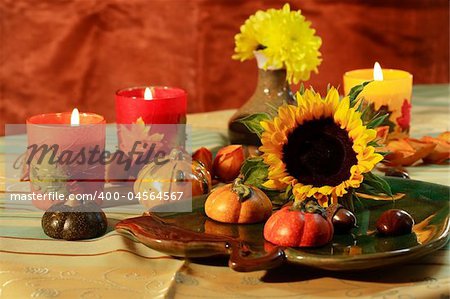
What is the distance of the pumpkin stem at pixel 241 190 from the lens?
778 millimetres

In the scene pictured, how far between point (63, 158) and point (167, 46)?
1437 mm

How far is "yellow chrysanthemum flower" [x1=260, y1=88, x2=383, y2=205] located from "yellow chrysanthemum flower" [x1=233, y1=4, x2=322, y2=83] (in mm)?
296

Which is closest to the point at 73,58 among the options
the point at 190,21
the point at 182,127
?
the point at 190,21

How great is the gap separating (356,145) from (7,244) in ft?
1.21

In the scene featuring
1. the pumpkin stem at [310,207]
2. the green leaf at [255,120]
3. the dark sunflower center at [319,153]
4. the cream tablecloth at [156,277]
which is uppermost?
the green leaf at [255,120]

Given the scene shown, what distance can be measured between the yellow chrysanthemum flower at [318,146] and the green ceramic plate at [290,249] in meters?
0.06

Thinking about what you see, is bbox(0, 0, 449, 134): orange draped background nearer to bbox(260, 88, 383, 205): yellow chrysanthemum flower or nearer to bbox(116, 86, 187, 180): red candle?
bbox(116, 86, 187, 180): red candle

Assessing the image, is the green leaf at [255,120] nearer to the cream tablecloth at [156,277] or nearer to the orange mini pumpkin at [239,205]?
the orange mini pumpkin at [239,205]

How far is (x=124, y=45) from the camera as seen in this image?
7.39ft

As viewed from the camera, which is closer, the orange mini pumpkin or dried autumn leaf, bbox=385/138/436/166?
the orange mini pumpkin

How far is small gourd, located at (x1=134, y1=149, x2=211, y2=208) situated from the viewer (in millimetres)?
881

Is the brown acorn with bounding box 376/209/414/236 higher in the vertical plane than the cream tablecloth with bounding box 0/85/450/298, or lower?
higher

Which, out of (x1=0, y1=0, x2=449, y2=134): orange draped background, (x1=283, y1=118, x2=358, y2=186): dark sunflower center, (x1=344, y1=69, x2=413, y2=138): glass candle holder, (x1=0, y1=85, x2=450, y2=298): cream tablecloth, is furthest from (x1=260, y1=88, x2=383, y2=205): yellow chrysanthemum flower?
(x1=0, y1=0, x2=449, y2=134): orange draped background

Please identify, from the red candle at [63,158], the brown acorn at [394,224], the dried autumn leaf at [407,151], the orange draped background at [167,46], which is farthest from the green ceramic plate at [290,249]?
the orange draped background at [167,46]
